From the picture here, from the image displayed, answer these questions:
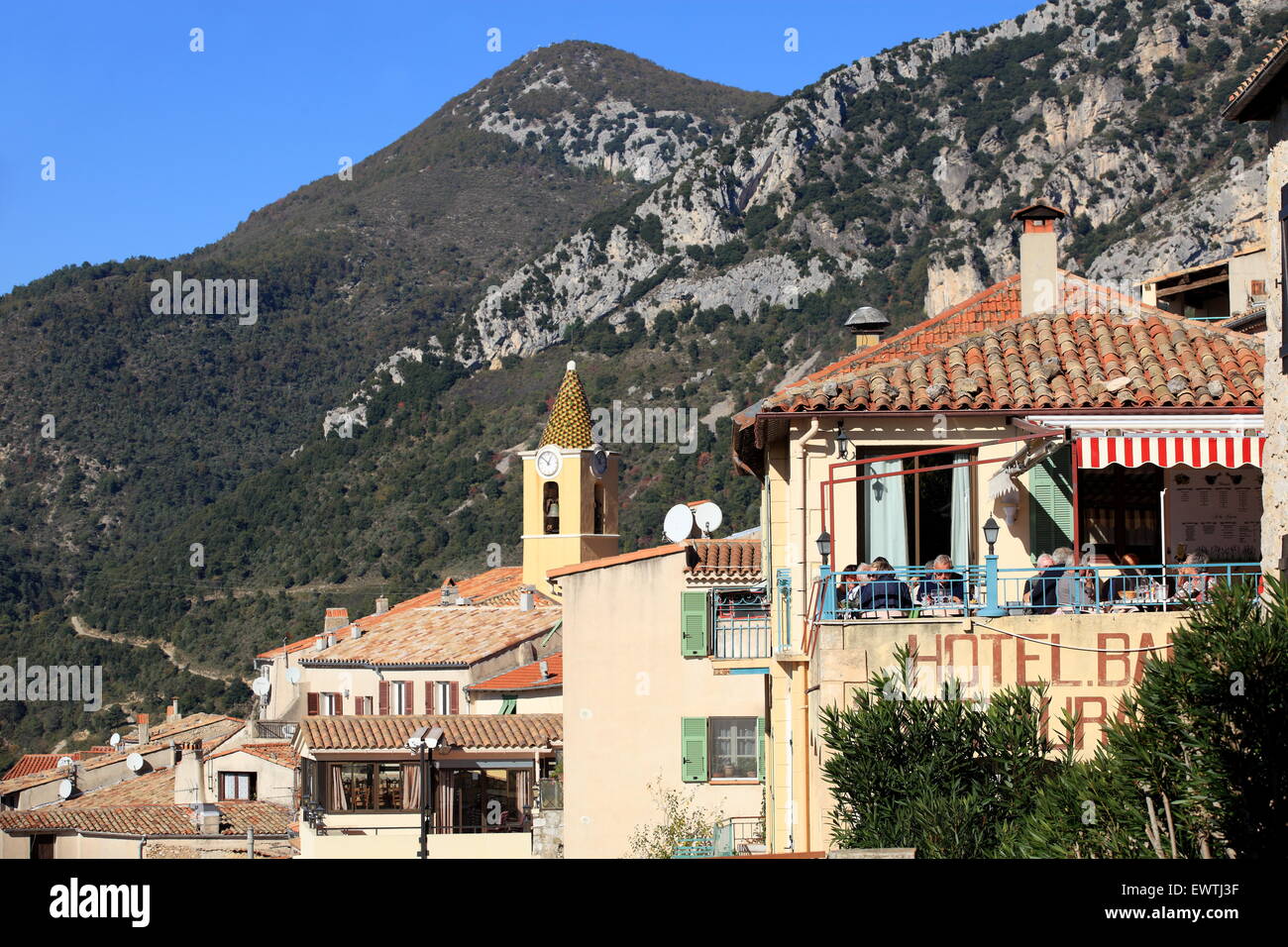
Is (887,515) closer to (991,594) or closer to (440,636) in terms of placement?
(991,594)

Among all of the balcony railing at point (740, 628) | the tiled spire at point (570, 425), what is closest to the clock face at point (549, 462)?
the tiled spire at point (570, 425)

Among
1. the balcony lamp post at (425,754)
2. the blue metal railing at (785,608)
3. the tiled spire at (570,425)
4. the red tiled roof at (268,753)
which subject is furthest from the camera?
the tiled spire at (570,425)

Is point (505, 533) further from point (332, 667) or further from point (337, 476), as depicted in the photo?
point (332, 667)

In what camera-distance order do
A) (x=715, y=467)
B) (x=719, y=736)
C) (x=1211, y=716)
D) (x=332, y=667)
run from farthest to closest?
(x=715, y=467), (x=332, y=667), (x=719, y=736), (x=1211, y=716)

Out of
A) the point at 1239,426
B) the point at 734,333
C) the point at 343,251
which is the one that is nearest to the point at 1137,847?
the point at 1239,426

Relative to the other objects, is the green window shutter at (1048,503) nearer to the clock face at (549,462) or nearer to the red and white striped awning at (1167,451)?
the red and white striped awning at (1167,451)

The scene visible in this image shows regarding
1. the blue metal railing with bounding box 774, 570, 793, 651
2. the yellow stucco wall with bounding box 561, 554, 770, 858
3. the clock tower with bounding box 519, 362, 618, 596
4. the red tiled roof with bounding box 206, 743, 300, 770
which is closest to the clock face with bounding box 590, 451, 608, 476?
the clock tower with bounding box 519, 362, 618, 596

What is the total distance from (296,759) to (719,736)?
731 inches

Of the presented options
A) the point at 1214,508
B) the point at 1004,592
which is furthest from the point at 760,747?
the point at 1004,592

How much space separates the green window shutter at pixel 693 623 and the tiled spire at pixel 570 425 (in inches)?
1278

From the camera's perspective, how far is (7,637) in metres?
103

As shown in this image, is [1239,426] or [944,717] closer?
[944,717]

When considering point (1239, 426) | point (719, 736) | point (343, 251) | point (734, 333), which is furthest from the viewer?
point (343, 251)

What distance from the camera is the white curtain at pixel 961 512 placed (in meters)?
16.9
